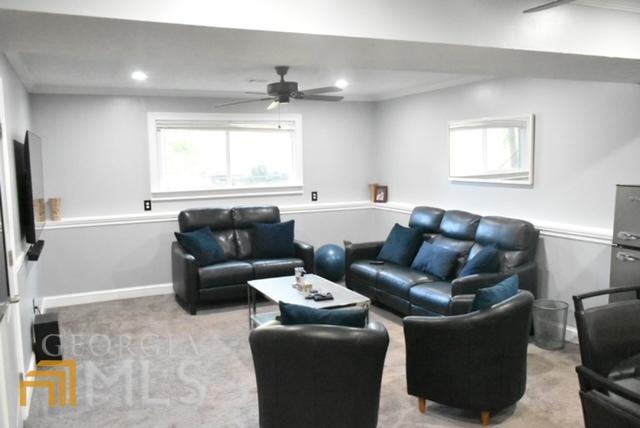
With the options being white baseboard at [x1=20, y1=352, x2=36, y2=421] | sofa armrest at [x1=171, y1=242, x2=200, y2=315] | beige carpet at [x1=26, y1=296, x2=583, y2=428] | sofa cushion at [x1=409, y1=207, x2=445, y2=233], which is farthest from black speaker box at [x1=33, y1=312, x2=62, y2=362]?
sofa cushion at [x1=409, y1=207, x2=445, y2=233]

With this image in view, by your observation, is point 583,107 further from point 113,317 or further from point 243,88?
point 113,317

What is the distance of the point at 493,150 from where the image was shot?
4977mm

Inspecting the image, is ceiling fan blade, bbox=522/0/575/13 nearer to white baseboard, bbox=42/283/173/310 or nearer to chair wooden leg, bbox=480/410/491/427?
chair wooden leg, bbox=480/410/491/427

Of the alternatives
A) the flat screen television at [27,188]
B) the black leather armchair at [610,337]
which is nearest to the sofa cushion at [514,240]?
the black leather armchair at [610,337]

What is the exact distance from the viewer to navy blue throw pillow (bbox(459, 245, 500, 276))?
13.5ft

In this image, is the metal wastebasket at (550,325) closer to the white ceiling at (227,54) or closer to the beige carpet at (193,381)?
the beige carpet at (193,381)

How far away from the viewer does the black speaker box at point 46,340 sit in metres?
3.80

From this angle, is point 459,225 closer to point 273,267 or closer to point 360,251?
point 360,251

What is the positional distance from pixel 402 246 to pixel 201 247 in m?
2.10

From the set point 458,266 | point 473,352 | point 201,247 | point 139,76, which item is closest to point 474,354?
point 473,352

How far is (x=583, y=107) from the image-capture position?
409cm

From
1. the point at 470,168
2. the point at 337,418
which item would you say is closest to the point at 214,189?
the point at 470,168

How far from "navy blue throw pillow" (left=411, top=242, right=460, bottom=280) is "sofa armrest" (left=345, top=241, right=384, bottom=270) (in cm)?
59

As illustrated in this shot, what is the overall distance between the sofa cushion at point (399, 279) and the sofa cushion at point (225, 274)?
54.7 inches
